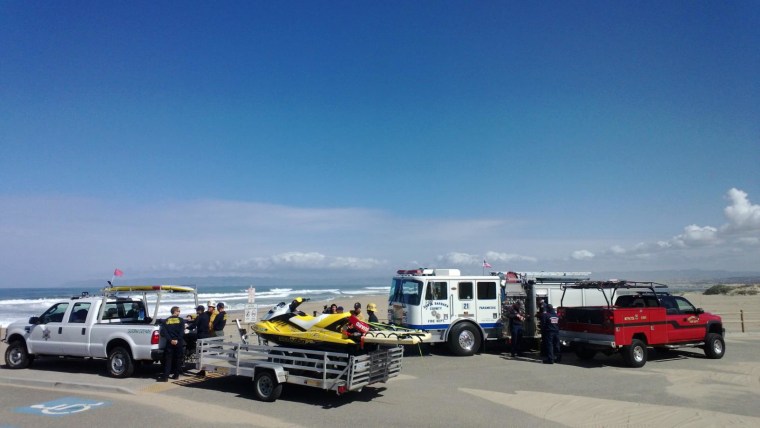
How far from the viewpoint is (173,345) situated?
36.6 feet

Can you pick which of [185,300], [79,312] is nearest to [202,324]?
[79,312]

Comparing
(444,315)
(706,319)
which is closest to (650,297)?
(706,319)

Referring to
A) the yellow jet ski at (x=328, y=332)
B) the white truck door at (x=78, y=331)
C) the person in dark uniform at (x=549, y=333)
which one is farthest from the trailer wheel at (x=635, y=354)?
the white truck door at (x=78, y=331)

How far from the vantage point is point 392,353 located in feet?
33.0

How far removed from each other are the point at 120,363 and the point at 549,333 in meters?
10.5

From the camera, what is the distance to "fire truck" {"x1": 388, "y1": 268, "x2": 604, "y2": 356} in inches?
596

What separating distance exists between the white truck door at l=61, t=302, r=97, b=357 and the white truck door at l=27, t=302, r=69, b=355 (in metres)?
0.19

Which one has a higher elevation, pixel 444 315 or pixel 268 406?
pixel 444 315

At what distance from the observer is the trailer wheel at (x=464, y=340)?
15195mm

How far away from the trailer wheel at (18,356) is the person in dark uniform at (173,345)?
4005 millimetres

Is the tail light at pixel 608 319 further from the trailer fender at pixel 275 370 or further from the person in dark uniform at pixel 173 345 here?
the person in dark uniform at pixel 173 345

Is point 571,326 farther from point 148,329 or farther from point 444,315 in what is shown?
point 148,329

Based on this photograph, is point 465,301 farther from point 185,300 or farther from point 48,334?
point 185,300

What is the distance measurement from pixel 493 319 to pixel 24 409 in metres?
11.5
